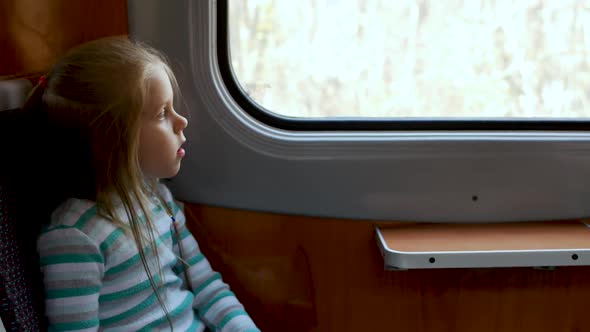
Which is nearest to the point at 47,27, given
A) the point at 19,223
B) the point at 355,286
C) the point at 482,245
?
the point at 19,223

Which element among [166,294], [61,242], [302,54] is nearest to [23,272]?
[61,242]

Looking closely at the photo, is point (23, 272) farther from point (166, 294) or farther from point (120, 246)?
point (166, 294)

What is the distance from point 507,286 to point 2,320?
110 centimetres

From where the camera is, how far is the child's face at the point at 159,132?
1.18m

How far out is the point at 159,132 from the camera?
3.92 feet

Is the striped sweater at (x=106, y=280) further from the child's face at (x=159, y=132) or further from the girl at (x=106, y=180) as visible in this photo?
the child's face at (x=159, y=132)

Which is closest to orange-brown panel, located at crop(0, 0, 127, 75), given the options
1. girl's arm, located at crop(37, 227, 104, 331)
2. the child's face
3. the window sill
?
the child's face

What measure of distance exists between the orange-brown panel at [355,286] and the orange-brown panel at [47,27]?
18.2 inches

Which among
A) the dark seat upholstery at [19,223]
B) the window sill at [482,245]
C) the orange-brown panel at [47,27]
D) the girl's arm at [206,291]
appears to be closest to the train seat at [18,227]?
the dark seat upholstery at [19,223]

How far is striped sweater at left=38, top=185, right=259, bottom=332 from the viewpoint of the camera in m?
1.09

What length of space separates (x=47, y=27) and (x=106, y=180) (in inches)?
14.8

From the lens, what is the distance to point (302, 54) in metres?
1.53

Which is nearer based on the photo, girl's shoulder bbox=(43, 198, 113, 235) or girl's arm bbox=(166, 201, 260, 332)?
girl's shoulder bbox=(43, 198, 113, 235)

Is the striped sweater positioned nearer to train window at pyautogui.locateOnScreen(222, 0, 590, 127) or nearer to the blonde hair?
the blonde hair
